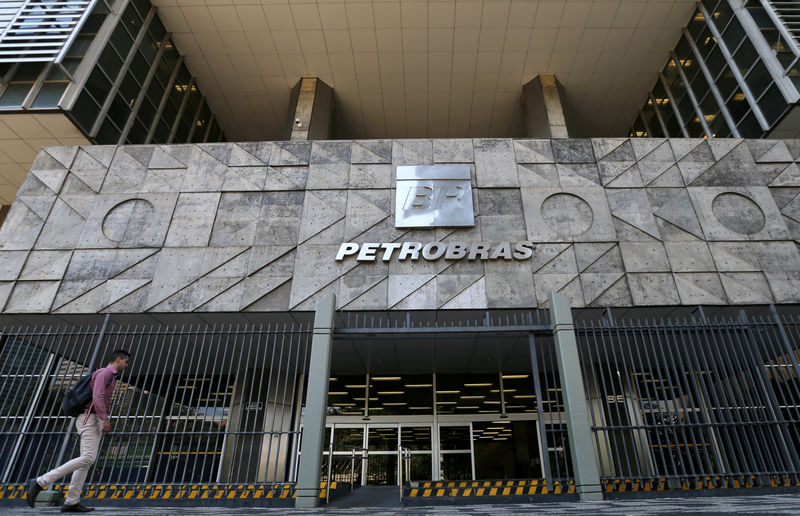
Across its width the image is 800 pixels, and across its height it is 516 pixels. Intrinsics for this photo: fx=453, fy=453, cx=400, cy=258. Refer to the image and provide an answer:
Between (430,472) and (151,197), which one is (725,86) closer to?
(430,472)

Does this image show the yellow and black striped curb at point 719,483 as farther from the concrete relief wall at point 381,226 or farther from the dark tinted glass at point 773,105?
the dark tinted glass at point 773,105

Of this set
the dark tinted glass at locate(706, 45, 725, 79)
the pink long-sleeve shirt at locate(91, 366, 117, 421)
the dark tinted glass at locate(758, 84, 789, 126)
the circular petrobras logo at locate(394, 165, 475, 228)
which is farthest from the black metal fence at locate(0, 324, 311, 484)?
the dark tinted glass at locate(706, 45, 725, 79)

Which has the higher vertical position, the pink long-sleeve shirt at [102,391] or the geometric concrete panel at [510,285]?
the geometric concrete panel at [510,285]

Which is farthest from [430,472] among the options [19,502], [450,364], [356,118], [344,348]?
[356,118]

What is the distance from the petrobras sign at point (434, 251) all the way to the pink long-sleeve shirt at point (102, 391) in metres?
6.16

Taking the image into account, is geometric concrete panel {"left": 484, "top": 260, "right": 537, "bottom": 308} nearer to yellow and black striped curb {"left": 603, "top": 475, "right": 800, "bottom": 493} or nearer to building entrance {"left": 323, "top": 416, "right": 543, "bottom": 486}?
yellow and black striped curb {"left": 603, "top": 475, "right": 800, "bottom": 493}

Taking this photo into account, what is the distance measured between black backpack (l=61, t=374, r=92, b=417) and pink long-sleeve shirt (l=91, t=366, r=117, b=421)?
0.09m

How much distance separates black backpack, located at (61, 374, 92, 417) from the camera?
5.40m

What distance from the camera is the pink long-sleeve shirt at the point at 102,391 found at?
5383mm

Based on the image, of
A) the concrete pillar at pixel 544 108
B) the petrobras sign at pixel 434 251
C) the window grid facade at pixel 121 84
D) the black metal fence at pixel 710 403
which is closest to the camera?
the black metal fence at pixel 710 403

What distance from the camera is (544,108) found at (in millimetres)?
16375

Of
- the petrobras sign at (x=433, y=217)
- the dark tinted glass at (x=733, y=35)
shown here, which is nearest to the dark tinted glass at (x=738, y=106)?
the dark tinted glass at (x=733, y=35)

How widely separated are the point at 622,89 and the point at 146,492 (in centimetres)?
1997

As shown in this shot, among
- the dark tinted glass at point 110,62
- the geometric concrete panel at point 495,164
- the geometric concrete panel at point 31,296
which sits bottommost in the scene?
the geometric concrete panel at point 31,296
